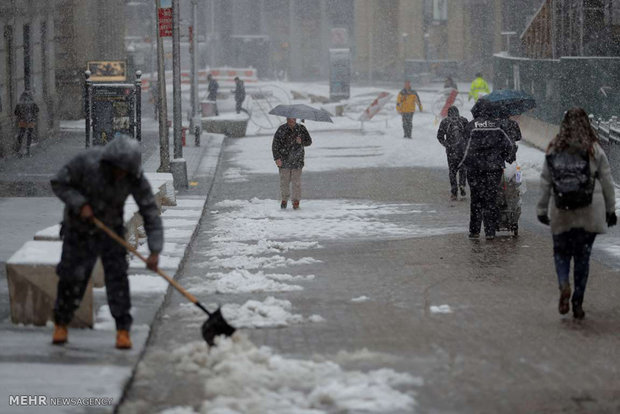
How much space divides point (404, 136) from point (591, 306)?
2291cm

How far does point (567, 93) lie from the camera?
2759 cm

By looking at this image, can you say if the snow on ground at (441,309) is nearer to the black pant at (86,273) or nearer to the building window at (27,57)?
the black pant at (86,273)

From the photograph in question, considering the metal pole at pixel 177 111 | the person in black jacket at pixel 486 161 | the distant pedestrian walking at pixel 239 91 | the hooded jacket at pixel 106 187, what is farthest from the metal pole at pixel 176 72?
the distant pedestrian walking at pixel 239 91

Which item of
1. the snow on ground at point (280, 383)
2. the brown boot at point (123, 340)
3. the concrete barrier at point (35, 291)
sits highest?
the concrete barrier at point (35, 291)

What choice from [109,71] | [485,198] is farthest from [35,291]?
[109,71]

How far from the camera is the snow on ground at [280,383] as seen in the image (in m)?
7.19

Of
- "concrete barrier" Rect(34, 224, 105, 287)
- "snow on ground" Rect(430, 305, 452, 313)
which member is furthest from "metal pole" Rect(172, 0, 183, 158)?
"snow on ground" Rect(430, 305, 452, 313)

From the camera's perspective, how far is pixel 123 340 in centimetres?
849

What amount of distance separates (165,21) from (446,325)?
1327 cm

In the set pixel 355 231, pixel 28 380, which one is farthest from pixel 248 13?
pixel 28 380

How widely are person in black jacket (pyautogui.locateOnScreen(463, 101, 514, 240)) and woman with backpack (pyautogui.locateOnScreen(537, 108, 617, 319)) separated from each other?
15.0 feet

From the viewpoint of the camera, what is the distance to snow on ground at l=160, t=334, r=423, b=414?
7188 millimetres

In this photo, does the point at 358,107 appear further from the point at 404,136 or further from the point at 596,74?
the point at 596,74

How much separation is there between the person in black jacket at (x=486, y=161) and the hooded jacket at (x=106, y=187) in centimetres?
683
